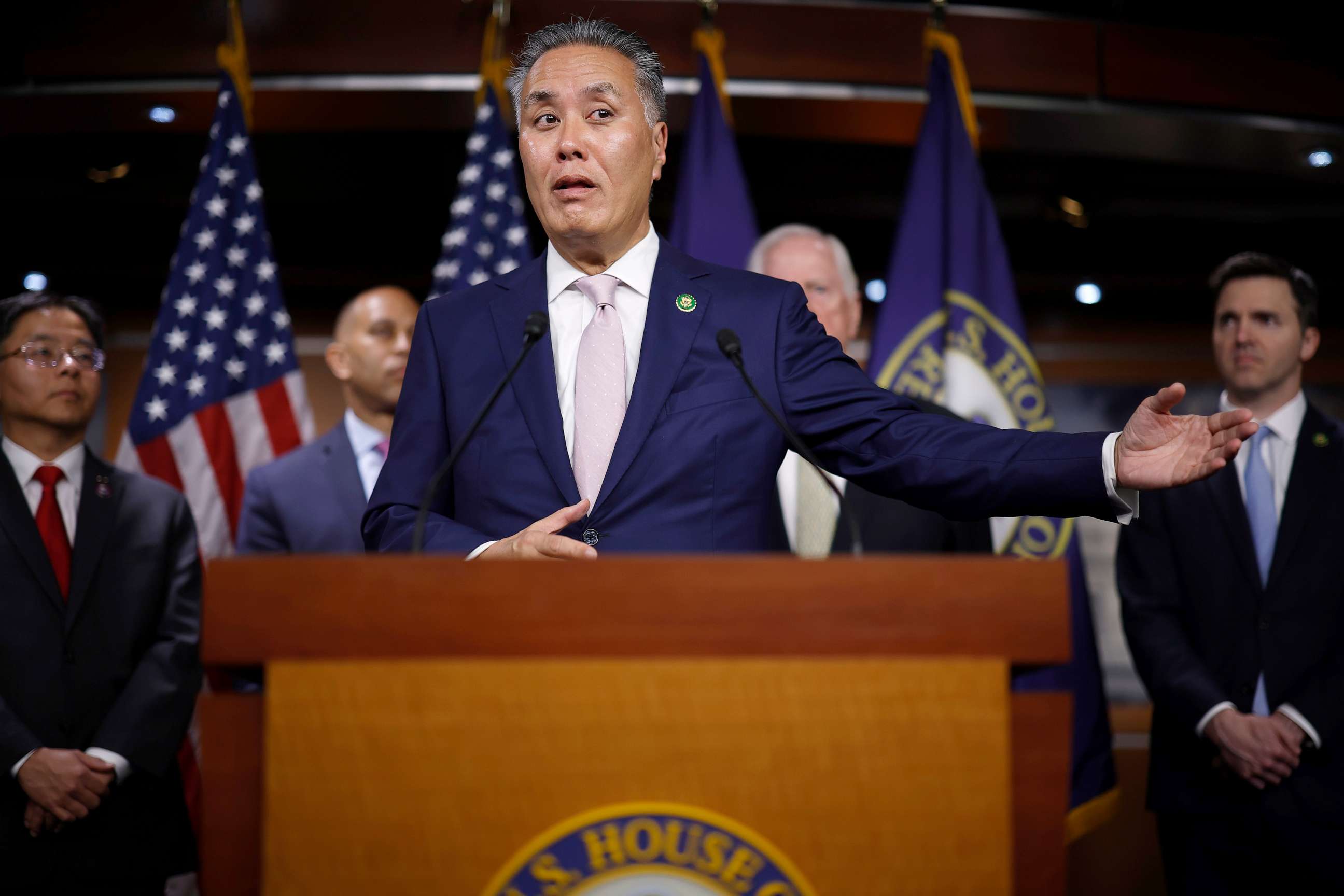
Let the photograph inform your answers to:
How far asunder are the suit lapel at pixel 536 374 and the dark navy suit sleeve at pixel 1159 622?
5.35ft

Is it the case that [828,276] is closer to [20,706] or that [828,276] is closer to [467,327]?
[467,327]

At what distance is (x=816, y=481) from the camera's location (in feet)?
9.64

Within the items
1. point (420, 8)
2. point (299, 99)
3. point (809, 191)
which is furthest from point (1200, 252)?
point (299, 99)

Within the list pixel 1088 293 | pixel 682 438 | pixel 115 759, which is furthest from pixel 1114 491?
pixel 1088 293

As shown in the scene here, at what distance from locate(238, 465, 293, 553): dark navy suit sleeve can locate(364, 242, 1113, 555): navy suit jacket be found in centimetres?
158

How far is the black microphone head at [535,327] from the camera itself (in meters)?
1.42

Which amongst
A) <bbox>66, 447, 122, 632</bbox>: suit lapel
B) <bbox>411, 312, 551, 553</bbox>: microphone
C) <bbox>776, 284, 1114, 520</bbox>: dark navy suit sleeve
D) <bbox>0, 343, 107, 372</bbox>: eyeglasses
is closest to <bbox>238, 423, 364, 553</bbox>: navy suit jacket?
<bbox>66, 447, 122, 632</bbox>: suit lapel

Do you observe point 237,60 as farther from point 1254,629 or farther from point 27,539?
point 1254,629

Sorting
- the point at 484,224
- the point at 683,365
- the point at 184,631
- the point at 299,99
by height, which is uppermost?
the point at 299,99

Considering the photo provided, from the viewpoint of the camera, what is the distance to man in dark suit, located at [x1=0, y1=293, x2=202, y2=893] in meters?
2.49

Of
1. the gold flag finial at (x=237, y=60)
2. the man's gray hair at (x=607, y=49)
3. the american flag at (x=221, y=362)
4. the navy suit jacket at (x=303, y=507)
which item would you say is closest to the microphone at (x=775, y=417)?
the man's gray hair at (x=607, y=49)

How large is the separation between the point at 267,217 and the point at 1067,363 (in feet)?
10.7

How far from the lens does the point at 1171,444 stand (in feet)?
4.37

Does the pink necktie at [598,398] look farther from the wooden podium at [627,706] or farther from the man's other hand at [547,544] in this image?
the wooden podium at [627,706]
